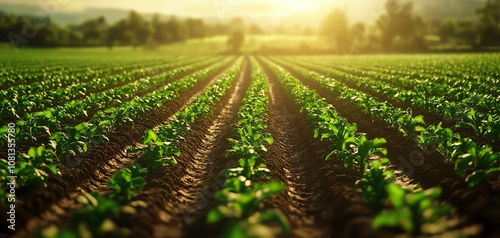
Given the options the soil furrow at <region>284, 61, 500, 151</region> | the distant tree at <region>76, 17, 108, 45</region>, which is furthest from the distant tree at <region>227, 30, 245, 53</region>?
the soil furrow at <region>284, 61, 500, 151</region>

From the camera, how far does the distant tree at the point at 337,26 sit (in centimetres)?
11069

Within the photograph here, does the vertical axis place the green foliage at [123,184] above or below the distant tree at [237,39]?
below

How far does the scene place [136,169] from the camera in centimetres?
643

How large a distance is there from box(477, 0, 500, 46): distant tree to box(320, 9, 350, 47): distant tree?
35983 mm

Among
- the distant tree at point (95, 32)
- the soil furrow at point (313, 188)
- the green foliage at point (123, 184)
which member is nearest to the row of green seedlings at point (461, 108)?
the soil furrow at point (313, 188)

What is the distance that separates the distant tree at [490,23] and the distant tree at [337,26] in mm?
35983

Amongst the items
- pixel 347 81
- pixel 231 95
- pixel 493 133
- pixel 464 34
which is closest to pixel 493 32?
pixel 464 34

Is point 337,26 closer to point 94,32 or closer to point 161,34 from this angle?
point 161,34

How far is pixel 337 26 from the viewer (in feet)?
364

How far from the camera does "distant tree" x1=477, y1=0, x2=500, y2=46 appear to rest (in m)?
76.4

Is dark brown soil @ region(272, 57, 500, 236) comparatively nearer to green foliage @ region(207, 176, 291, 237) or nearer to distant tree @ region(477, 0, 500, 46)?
green foliage @ region(207, 176, 291, 237)

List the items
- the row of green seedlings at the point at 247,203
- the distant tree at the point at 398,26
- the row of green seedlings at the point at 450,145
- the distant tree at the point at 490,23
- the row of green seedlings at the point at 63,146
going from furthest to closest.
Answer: the distant tree at the point at 398,26
the distant tree at the point at 490,23
the row of green seedlings at the point at 63,146
the row of green seedlings at the point at 450,145
the row of green seedlings at the point at 247,203

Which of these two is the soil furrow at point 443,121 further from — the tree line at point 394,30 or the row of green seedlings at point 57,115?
the tree line at point 394,30

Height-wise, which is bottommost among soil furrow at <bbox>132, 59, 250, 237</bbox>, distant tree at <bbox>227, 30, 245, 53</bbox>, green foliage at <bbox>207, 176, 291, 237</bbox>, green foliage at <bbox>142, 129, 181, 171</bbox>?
soil furrow at <bbox>132, 59, 250, 237</bbox>
